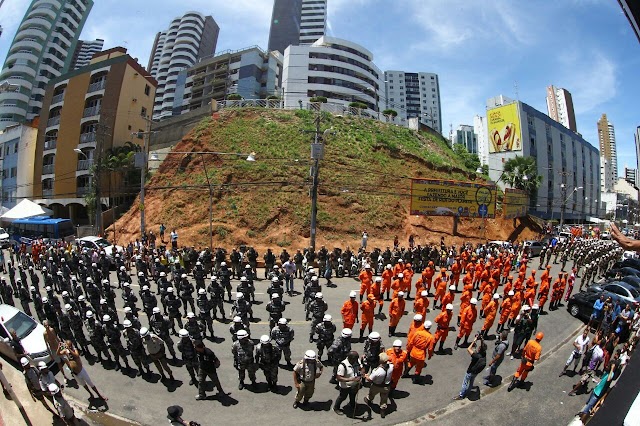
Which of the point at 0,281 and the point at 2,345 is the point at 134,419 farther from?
the point at 0,281

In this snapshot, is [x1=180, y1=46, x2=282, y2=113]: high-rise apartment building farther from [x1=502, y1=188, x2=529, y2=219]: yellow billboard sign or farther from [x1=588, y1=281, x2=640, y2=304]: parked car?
[x1=588, y1=281, x2=640, y2=304]: parked car

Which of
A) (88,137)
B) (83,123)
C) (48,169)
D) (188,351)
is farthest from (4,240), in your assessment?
(188,351)

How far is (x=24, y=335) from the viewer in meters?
Answer: 9.86

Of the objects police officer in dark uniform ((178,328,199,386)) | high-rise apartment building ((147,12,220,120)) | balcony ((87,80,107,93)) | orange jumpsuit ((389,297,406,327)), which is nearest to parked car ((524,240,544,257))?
orange jumpsuit ((389,297,406,327))

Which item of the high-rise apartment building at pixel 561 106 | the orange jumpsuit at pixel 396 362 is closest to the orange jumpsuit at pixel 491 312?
the orange jumpsuit at pixel 396 362

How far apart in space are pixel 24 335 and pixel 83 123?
44247 millimetres

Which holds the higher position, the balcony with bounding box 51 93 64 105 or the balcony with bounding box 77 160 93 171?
the balcony with bounding box 51 93 64 105

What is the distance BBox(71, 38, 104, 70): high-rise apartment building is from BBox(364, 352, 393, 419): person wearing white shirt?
465ft

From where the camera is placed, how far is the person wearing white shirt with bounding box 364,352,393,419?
7.13m

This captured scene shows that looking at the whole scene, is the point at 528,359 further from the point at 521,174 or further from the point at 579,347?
the point at 521,174

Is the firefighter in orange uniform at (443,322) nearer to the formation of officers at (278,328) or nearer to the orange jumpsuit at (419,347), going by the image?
the formation of officers at (278,328)

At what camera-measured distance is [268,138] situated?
37812mm

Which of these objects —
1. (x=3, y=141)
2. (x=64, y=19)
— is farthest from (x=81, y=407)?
(x=64, y=19)

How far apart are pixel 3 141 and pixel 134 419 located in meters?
66.4
